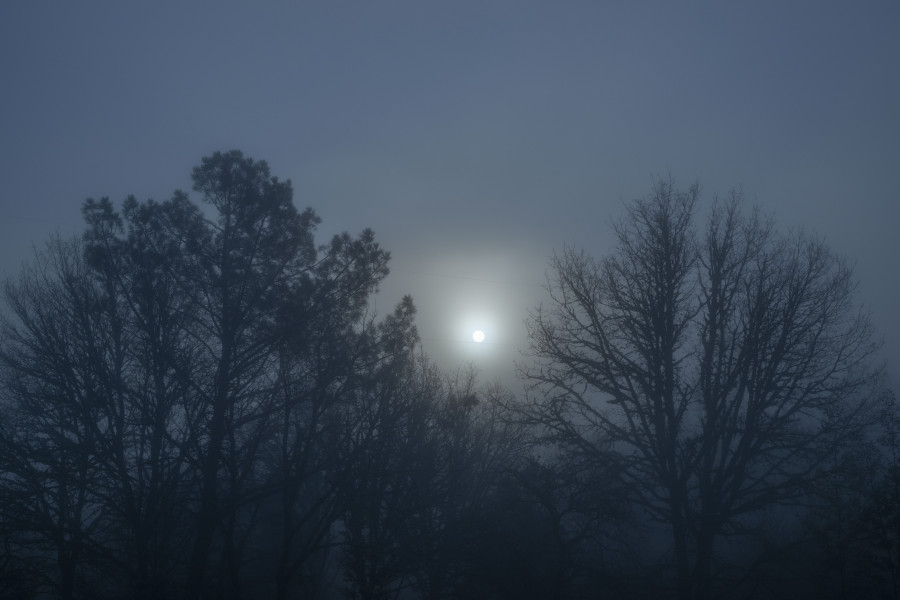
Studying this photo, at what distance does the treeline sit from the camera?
567 inches

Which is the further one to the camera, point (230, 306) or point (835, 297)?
point (835, 297)

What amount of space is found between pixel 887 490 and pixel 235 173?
608 inches

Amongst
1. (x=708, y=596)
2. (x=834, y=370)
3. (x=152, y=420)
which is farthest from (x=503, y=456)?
(x=152, y=420)

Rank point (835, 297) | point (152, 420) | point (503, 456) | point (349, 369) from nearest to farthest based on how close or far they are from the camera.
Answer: point (152, 420) → point (349, 369) → point (835, 297) → point (503, 456)

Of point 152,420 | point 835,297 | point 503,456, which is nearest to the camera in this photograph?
point 152,420

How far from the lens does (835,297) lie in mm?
15977

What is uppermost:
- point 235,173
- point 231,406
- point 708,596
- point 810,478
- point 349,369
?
point 235,173

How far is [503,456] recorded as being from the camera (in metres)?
23.7

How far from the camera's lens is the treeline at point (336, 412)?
14391 millimetres

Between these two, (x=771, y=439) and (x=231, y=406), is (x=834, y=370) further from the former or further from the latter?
(x=231, y=406)

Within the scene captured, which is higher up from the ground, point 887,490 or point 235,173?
point 235,173

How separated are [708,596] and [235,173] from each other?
13129 millimetres

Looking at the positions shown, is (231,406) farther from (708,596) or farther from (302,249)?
(708,596)

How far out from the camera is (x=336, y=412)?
16266mm
